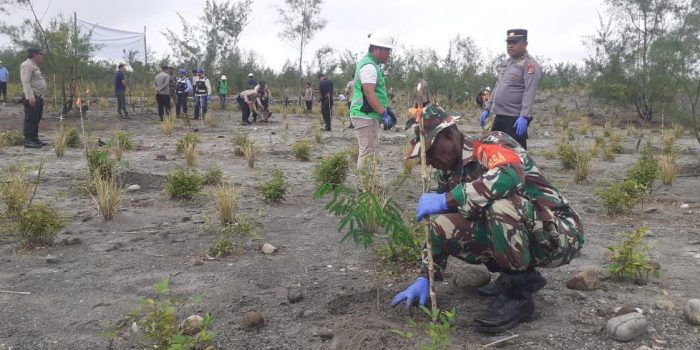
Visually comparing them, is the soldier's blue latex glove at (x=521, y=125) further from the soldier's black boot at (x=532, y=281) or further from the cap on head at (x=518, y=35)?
the soldier's black boot at (x=532, y=281)

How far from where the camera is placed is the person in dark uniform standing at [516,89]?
4746 millimetres

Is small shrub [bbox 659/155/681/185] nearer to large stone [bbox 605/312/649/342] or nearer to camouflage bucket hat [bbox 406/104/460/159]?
large stone [bbox 605/312/649/342]

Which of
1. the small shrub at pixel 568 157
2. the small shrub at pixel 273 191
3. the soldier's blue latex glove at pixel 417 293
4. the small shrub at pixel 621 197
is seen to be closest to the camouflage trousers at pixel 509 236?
the soldier's blue latex glove at pixel 417 293

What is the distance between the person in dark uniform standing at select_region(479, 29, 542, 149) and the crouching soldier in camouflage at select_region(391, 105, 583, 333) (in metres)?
2.21

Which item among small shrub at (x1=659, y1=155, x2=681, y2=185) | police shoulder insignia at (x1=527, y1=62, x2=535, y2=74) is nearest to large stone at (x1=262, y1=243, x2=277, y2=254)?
police shoulder insignia at (x1=527, y1=62, x2=535, y2=74)

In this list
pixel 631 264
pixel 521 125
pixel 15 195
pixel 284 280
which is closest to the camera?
pixel 631 264

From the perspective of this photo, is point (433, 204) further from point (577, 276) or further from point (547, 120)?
point (547, 120)

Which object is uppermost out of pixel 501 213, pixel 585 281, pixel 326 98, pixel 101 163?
pixel 326 98

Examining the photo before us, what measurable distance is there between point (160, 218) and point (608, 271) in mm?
3486

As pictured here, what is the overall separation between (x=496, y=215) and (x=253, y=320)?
1.25 metres

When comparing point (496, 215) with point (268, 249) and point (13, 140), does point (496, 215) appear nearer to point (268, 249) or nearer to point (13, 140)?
point (268, 249)

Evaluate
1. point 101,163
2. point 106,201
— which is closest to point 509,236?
point 106,201

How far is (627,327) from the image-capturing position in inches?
95.1

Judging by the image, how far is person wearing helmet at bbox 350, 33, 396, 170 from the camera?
4727 millimetres
